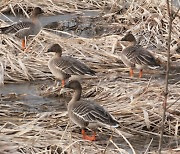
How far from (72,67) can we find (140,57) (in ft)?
3.37

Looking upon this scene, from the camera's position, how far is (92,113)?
663 cm

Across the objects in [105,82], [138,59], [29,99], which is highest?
[138,59]

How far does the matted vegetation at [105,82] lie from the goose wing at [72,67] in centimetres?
20

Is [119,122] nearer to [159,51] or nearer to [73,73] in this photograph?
[73,73]

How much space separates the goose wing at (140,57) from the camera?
880cm

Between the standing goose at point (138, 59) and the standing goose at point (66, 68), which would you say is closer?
the standing goose at point (66, 68)

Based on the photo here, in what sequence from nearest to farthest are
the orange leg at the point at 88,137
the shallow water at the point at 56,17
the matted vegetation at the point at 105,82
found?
the matted vegetation at the point at 105,82, the orange leg at the point at 88,137, the shallow water at the point at 56,17

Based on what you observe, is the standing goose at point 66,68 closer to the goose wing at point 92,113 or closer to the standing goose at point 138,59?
the standing goose at point 138,59

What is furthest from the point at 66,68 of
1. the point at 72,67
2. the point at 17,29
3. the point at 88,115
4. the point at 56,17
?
the point at 56,17

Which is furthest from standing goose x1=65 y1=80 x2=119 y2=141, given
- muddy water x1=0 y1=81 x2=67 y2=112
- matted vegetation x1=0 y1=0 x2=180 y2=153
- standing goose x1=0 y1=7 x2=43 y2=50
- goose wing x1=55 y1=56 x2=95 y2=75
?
standing goose x1=0 y1=7 x2=43 y2=50

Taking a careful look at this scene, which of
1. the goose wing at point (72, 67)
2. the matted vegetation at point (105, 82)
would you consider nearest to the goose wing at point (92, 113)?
the matted vegetation at point (105, 82)

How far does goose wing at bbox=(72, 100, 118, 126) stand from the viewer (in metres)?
6.52

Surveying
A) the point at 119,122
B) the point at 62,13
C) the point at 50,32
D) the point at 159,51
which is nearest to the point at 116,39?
the point at 159,51

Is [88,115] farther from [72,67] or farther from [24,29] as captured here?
[24,29]
